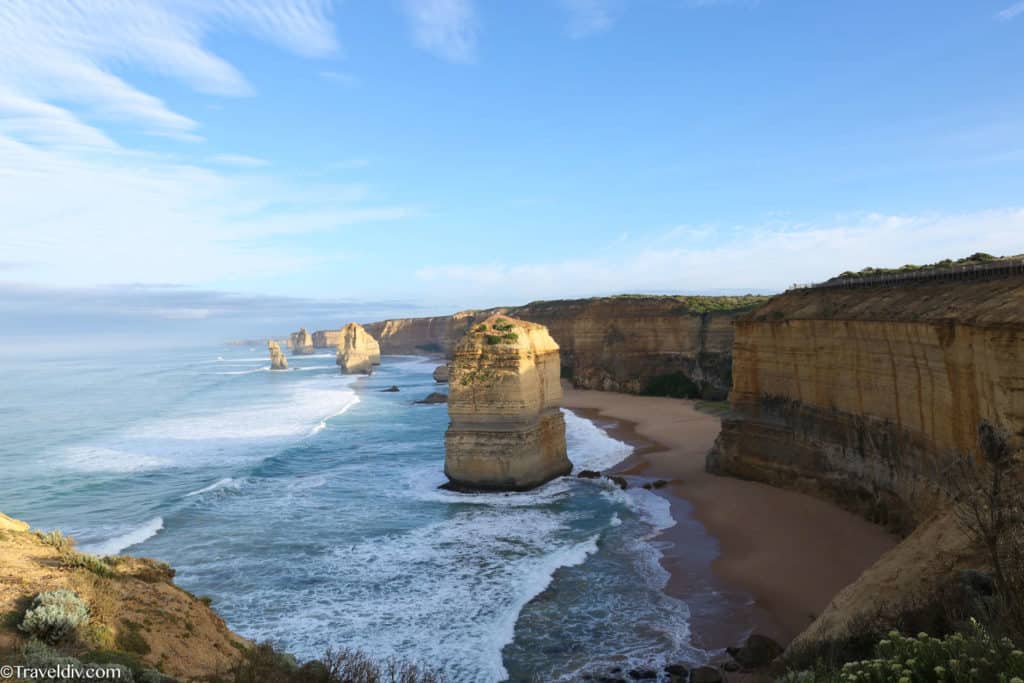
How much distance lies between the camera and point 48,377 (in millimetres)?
86250

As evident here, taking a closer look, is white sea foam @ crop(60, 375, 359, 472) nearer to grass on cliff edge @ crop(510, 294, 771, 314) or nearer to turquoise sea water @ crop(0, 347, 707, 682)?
turquoise sea water @ crop(0, 347, 707, 682)

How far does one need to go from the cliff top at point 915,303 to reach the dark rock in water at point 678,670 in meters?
8.66

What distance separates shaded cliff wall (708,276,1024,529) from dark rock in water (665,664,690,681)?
5517mm

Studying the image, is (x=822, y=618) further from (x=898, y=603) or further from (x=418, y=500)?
(x=418, y=500)

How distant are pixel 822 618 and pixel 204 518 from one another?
63.0ft

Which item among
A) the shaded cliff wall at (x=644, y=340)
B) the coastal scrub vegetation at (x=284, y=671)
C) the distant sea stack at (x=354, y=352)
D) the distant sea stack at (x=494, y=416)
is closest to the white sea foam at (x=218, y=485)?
the distant sea stack at (x=494, y=416)

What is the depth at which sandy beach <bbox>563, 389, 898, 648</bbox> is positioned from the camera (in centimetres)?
1314

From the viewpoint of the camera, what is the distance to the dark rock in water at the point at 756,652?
10992 mm

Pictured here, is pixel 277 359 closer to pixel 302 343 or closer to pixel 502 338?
pixel 302 343

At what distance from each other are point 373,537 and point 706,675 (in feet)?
37.1

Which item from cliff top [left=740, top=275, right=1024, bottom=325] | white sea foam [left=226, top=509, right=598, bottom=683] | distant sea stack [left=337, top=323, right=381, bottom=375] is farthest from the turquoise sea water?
distant sea stack [left=337, top=323, right=381, bottom=375]

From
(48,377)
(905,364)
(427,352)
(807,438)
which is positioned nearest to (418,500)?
(807,438)

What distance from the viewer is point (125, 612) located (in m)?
7.50

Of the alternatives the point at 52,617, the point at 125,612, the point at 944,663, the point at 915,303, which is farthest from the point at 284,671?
the point at 915,303
